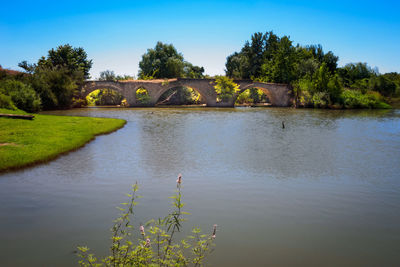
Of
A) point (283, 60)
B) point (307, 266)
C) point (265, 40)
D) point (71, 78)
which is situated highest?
point (265, 40)

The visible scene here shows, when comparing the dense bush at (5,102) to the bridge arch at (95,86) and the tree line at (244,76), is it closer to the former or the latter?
the tree line at (244,76)

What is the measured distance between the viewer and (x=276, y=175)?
13.5 metres

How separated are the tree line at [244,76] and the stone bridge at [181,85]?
52.5 inches

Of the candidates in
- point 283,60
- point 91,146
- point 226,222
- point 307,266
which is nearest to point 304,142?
point 91,146

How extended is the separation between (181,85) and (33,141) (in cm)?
4630

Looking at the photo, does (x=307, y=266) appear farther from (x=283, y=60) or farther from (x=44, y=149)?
(x=283, y=60)

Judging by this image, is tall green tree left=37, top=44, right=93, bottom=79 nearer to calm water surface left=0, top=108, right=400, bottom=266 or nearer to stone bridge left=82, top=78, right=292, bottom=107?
stone bridge left=82, top=78, right=292, bottom=107

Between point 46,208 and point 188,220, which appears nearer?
point 188,220

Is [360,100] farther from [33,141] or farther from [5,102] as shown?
[33,141]

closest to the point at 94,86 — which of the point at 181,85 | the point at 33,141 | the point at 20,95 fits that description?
the point at 181,85

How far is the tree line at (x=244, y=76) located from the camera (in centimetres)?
4922

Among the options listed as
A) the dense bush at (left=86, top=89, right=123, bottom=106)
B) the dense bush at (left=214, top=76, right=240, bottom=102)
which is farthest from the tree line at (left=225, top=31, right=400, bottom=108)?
the dense bush at (left=86, top=89, right=123, bottom=106)

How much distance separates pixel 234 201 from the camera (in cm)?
1027

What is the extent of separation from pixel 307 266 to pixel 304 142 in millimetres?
16145
